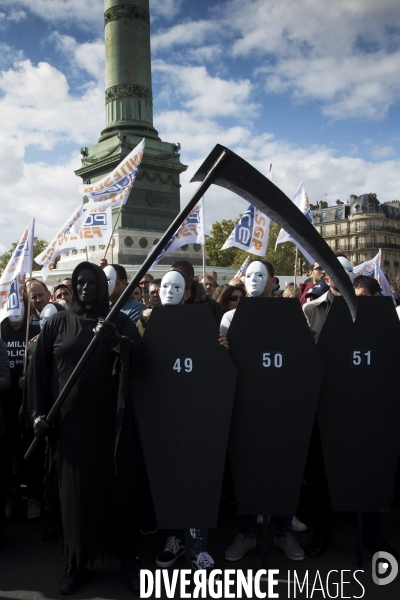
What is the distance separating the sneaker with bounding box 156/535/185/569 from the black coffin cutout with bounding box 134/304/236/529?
516 mm

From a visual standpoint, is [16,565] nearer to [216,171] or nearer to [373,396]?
[373,396]

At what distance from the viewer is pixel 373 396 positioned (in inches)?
145

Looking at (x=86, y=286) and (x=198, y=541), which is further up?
(x=86, y=286)

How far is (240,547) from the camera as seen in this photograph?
13.1 ft

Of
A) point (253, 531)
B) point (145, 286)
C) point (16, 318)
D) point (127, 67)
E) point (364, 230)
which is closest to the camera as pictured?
point (253, 531)

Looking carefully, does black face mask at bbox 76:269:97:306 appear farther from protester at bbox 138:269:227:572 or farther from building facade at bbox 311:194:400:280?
building facade at bbox 311:194:400:280

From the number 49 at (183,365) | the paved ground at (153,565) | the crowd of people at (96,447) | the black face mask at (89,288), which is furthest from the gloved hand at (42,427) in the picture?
the paved ground at (153,565)

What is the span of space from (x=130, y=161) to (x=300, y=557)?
7367 mm

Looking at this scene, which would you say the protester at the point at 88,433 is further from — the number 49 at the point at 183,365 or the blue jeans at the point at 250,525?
the blue jeans at the point at 250,525

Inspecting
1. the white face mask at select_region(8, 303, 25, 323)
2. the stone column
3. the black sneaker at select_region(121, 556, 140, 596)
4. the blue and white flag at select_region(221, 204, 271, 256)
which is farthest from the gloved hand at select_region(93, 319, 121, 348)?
the stone column

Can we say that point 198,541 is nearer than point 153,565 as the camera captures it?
Yes

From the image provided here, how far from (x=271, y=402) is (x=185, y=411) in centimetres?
54

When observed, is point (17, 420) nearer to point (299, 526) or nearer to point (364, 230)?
point (299, 526)

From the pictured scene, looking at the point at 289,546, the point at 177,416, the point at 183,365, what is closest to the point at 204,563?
the point at 289,546
